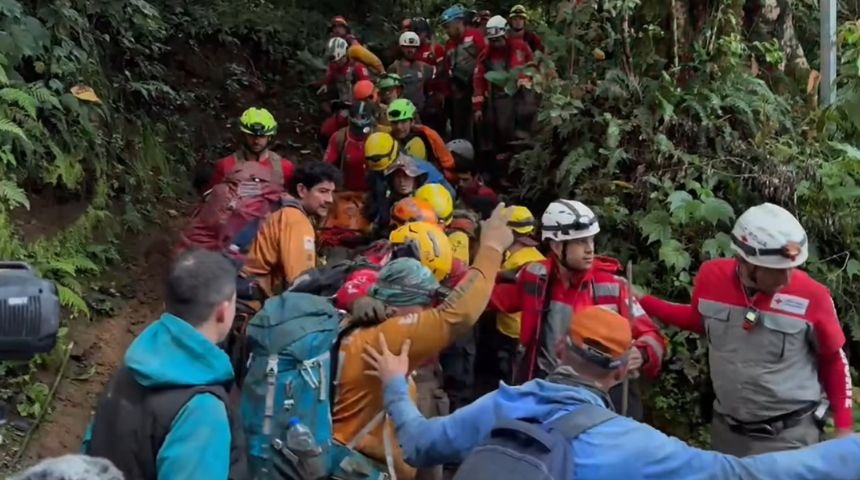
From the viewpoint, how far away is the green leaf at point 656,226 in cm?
750

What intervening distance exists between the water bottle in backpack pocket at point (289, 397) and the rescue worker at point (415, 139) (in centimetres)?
545

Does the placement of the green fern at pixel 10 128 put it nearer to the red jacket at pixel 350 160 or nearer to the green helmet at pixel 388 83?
the red jacket at pixel 350 160

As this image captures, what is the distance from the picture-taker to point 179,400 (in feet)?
9.93

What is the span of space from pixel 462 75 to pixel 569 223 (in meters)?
8.27

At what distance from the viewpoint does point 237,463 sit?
10.7 feet

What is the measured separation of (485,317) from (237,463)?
351 centimetres

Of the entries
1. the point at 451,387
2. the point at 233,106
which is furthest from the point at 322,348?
the point at 233,106

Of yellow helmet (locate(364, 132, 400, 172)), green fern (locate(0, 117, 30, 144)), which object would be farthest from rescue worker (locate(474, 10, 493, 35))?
green fern (locate(0, 117, 30, 144))

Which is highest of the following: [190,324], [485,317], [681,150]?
[190,324]

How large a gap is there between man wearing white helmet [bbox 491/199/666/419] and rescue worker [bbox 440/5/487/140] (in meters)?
7.62

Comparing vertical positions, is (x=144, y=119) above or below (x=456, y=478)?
below

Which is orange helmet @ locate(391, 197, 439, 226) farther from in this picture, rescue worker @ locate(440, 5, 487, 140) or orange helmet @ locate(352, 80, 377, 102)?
rescue worker @ locate(440, 5, 487, 140)

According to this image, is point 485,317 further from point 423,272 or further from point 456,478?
point 456,478

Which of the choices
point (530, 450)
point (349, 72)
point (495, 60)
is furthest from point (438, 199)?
point (349, 72)
